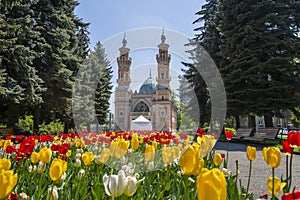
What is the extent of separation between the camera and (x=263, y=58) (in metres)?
14.2

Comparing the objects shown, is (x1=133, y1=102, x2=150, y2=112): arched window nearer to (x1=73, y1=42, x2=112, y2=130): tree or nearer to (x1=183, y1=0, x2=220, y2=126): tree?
(x1=73, y1=42, x2=112, y2=130): tree

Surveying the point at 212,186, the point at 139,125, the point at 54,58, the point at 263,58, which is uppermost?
the point at 54,58

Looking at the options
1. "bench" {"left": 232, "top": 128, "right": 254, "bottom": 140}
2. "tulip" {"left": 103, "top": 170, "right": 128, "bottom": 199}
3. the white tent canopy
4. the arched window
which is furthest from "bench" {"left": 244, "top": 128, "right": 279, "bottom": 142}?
the arched window

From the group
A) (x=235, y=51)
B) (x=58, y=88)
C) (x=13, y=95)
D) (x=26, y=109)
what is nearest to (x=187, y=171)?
(x=13, y=95)

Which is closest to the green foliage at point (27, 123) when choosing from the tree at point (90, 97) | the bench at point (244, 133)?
the tree at point (90, 97)

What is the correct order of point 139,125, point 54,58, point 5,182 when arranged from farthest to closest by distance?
point 139,125 < point 54,58 < point 5,182

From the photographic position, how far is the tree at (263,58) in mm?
13008

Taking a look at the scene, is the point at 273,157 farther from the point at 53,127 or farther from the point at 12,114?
the point at 53,127

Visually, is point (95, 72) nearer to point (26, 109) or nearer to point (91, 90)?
point (91, 90)

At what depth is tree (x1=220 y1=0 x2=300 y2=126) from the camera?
1301 cm

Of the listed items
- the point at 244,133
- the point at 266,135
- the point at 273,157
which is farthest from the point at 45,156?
Answer: the point at 244,133

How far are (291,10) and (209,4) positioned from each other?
31.9 feet

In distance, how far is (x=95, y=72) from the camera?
2553 centimetres

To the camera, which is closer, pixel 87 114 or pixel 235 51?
pixel 235 51
